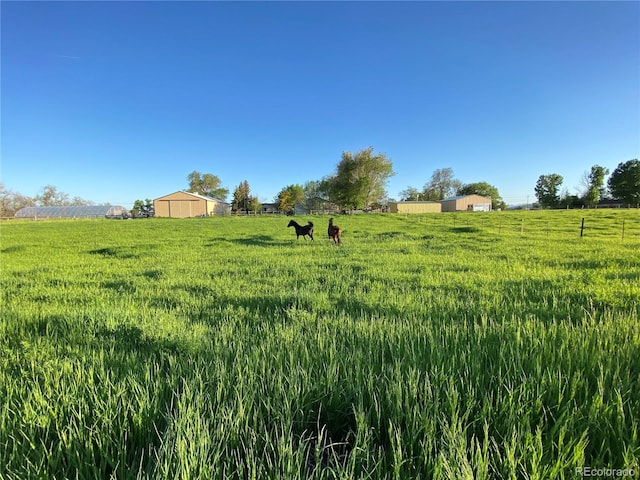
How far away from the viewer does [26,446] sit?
1788 mm

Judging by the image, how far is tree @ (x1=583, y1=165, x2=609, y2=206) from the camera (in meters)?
80.1

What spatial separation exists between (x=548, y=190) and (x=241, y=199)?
9996cm

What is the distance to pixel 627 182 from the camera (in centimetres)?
7544

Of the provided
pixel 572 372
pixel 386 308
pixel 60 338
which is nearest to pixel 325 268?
pixel 386 308

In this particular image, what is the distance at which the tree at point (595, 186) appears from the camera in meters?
80.1

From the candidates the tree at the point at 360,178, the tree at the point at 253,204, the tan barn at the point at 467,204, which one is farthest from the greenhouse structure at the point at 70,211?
the tan barn at the point at 467,204

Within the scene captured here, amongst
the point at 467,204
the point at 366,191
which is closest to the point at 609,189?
the point at 467,204

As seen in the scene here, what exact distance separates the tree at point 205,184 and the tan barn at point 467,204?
88900 mm

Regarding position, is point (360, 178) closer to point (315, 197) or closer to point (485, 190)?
point (315, 197)

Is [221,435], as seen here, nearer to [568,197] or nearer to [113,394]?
[113,394]

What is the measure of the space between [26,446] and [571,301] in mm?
6412

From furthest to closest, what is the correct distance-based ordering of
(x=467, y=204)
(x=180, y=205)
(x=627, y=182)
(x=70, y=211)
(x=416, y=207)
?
(x=70, y=211), (x=467, y=204), (x=416, y=207), (x=180, y=205), (x=627, y=182)

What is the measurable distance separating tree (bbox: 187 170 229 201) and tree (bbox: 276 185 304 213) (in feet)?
97.9

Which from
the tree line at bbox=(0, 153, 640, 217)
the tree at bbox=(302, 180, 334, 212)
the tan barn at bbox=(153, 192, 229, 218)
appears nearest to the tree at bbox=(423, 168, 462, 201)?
the tree line at bbox=(0, 153, 640, 217)
